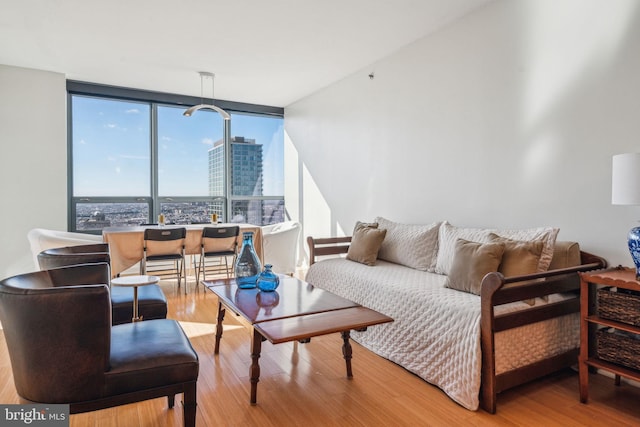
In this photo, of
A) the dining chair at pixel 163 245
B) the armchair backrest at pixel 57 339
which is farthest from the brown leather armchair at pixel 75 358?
the dining chair at pixel 163 245

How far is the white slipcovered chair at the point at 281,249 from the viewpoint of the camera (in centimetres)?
503

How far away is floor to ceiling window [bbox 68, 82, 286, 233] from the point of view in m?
5.59

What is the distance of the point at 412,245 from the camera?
352 centimetres

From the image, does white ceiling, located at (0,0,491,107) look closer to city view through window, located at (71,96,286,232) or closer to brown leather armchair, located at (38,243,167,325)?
city view through window, located at (71,96,286,232)

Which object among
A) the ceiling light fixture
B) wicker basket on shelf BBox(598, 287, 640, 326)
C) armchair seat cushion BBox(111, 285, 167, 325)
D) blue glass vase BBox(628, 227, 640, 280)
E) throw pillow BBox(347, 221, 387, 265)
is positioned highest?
the ceiling light fixture

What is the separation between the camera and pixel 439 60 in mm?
3680

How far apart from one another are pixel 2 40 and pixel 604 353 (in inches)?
222

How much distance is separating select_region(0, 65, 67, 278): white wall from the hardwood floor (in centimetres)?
247

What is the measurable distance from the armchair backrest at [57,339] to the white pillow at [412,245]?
2537 millimetres

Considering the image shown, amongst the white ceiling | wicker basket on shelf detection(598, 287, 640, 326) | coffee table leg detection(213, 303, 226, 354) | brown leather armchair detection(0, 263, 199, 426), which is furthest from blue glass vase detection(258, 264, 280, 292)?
the white ceiling

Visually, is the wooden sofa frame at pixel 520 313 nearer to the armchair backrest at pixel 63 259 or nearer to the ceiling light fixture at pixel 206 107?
the armchair backrest at pixel 63 259

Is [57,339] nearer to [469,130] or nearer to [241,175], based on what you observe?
[469,130]

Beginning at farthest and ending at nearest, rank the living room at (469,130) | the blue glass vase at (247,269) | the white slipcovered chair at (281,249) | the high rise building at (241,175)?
1. the high rise building at (241,175)
2. the white slipcovered chair at (281,249)
3. the blue glass vase at (247,269)
4. the living room at (469,130)

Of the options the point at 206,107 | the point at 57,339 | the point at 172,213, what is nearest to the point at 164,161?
the point at 172,213
